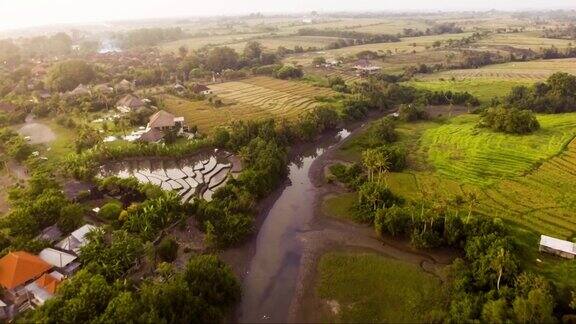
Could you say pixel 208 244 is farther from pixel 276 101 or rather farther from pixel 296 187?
pixel 276 101

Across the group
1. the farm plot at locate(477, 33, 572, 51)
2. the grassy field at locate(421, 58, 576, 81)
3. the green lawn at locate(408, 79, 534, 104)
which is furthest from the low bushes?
the farm plot at locate(477, 33, 572, 51)

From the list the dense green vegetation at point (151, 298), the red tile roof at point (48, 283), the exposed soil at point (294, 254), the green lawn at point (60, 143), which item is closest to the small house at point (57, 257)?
the red tile roof at point (48, 283)

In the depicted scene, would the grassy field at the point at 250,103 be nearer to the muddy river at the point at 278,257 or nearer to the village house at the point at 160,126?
the village house at the point at 160,126

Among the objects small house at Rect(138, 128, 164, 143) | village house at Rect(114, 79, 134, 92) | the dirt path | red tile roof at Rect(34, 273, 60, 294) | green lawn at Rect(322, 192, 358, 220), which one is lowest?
green lawn at Rect(322, 192, 358, 220)

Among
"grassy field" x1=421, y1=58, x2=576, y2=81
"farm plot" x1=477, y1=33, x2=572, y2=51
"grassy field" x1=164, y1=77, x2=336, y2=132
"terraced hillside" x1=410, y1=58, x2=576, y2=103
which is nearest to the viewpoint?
"grassy field" x1=164, y1=77, x2=336, y2=132

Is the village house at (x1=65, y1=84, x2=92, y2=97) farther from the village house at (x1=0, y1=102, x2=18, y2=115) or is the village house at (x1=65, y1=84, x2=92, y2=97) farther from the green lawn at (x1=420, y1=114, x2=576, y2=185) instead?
the green lawn at (x1=420, y1=114, x2=576, y2=185)

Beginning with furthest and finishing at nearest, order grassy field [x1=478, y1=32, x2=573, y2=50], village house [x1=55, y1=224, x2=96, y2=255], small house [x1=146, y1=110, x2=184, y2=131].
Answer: grassy field [x1=478, y1=32, x2=573, y2=50] < small house [x1=146, y1=110, x2=184, y2=131] < village house [x1=55, y1=224, x2=96, y2=255]
